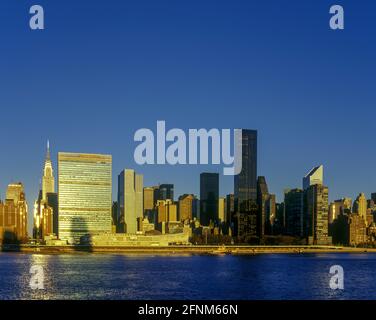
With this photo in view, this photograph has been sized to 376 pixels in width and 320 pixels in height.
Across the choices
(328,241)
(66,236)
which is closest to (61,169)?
(66,236)

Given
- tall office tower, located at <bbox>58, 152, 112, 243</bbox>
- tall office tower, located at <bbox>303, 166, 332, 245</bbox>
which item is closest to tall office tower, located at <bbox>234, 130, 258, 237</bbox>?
tall office tower, located at <bbox>303, 166, 332, 245</bbox>

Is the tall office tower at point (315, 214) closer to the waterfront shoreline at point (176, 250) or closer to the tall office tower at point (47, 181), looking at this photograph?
the waterfront shoreline at point (176, 250)

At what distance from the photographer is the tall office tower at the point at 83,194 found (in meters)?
160

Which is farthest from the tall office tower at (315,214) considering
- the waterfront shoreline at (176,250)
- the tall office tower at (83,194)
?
the tall office tower at (83,194)

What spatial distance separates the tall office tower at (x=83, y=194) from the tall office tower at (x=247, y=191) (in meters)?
38.4

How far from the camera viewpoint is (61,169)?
15975 centimetres

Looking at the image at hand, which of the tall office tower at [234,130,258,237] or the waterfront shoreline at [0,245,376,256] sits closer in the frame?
the waterfront shoreline at [0,245,376,256]

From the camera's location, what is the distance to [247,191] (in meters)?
171

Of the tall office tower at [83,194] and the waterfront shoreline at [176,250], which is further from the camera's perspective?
the tall office tower at [83,194]

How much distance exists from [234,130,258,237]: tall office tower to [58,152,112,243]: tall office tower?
1512 inches

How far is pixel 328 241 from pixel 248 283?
121 metres

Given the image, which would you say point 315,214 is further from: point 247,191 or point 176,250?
point 176,250

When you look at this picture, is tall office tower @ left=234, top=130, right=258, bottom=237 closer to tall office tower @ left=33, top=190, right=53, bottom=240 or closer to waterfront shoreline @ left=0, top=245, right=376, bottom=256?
waterfront shoreline @ left=0, top=245, right=376, bottom=256

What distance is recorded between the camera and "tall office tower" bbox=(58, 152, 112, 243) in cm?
15988
